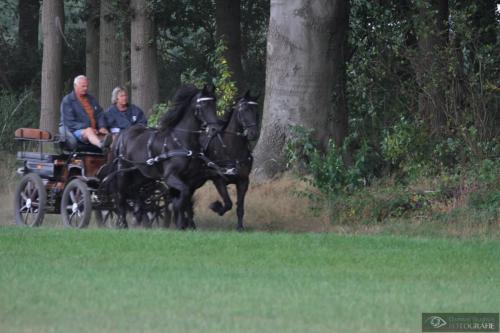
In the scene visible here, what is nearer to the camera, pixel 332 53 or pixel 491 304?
pixel 491 304

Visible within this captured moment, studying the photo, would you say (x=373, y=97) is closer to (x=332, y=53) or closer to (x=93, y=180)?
(x=332, y=53)

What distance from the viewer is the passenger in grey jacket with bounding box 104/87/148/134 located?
20.1 metres

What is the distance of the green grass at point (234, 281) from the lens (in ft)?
34.0

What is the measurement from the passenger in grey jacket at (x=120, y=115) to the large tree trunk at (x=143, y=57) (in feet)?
21.7

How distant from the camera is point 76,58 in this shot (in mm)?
40094

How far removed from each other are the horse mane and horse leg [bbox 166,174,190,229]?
2.87 feet

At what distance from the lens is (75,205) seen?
1917 centimetres

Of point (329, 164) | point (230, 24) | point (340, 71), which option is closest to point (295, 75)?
point (340, 71)

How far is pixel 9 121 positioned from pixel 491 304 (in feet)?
73.7

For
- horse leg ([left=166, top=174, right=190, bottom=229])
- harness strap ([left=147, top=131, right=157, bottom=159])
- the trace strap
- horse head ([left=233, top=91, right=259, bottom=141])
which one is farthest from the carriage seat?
horse head ([left=233, top=91, right=259, bottom=141])

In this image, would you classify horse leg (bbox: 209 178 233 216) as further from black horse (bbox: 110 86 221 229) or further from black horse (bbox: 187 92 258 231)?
black horse (bbox: 110 86 221 229)

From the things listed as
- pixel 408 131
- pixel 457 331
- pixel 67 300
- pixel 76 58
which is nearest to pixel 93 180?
pixel 408 131

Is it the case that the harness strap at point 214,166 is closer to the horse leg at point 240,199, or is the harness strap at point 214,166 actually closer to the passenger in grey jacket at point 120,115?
the horse leg at point 240,199

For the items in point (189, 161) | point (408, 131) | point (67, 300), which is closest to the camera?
point (67, 300)
